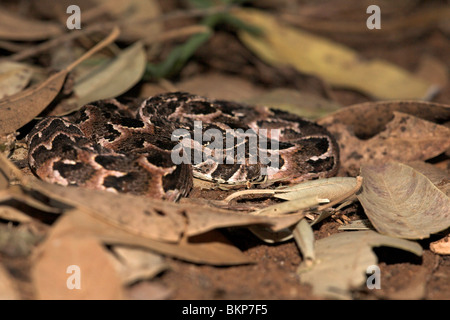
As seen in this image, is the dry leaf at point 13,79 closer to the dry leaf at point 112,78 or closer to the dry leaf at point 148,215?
the dry leaf at point 112,78

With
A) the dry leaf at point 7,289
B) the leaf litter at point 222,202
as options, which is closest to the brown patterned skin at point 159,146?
the leaf litter at point 222,202

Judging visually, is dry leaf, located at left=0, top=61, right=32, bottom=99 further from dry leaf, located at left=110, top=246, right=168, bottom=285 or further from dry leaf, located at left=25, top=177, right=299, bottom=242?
dry leaf, located at left=110, top=246, right=168, bottom=285

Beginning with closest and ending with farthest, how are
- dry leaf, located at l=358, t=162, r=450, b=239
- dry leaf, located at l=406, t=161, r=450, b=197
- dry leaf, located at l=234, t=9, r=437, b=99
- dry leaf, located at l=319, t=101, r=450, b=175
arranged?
1. dry leaf, located at l=358, t=162, r=450, b=239
2. dry leaf, located at l=406, t=161, r=450, b=197
3. dry leaf, located at l=319, t=101, r=450, b=175
4. dry leaf, located at l=234, t=9, r=437, b=99

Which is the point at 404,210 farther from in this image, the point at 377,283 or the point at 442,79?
the point at 442,79

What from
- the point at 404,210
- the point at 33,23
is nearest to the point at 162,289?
the point at 404,210

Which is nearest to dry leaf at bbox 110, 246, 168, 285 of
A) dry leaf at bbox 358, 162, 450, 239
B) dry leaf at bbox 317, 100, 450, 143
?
dry leaf at bbox 358, 162, 450, 239

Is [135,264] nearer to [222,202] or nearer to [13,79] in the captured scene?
[222,202]

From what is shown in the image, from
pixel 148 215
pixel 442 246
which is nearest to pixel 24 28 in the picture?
pixel 148 215
